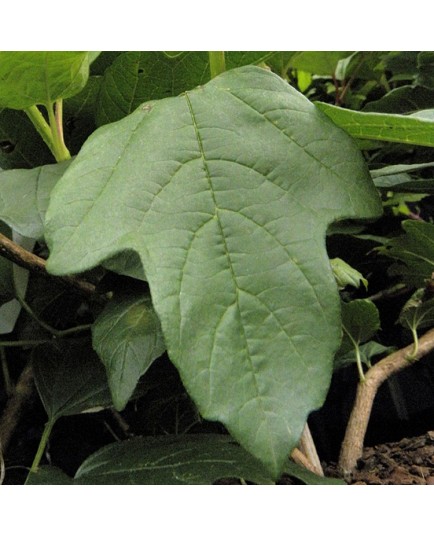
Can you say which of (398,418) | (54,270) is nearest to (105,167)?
(54,270)

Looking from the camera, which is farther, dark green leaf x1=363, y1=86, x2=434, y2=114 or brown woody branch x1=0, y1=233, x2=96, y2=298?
dark green leaf x1=363, y1=86, x2=434, y2=114

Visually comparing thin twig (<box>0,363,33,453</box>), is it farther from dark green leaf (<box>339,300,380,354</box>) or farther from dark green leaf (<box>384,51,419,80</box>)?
dark green leaf (<box>384,51,419,80</box>)

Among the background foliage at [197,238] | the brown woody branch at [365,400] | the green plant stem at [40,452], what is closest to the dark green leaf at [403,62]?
the background foliage at [197,238]

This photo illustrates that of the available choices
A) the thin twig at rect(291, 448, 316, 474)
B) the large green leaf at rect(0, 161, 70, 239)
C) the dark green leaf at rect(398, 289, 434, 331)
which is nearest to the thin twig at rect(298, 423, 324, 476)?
the thin twig at rect(291, 448, 316, 474)

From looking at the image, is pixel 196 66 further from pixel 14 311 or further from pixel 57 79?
pixel 14 311

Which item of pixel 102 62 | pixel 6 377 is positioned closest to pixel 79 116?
pixel 102 62

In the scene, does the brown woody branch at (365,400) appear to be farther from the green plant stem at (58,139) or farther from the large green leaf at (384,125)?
the green plant stem at (58,139)
